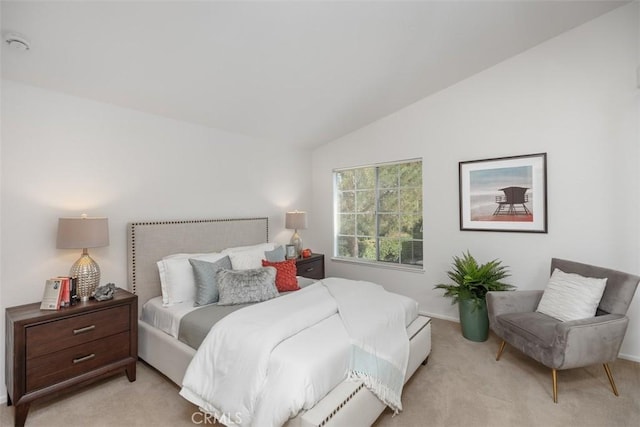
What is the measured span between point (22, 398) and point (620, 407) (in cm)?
395

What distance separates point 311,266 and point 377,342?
227 centimetres

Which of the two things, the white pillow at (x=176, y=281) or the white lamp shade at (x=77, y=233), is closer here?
the white lamp shade at (x=77, y=233)

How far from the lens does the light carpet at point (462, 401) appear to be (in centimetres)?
196

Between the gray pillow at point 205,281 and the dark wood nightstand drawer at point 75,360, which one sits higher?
the gray pillow at point 205,281

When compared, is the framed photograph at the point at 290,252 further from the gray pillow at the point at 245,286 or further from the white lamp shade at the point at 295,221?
the gray pillow at the point at 245,286

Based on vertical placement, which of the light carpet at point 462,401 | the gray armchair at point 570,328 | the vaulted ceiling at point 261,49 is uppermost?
the vaulted ceiling at point 261,49

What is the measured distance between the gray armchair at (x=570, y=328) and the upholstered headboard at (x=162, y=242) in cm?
284

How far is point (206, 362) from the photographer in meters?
1.89

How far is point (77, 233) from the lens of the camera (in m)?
2.21

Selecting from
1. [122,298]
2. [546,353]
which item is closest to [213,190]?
[122,298]

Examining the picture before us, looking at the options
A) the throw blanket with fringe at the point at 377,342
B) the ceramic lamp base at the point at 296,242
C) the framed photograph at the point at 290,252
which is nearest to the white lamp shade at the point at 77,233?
the throw blanket with fringe at the point at 377,342

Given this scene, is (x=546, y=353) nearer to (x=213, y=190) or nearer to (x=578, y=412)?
(x=578, y=412)
